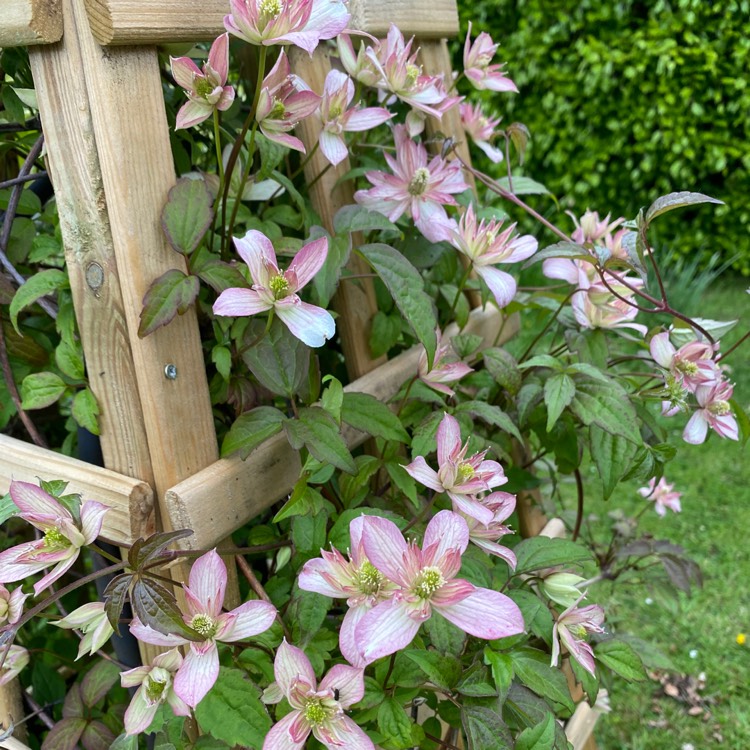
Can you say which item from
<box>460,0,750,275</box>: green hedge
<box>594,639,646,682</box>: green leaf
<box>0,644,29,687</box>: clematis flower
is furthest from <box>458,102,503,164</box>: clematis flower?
<box>460,0,750,275</box>: green hedge

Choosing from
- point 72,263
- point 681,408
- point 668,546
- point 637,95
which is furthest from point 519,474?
point 637,95

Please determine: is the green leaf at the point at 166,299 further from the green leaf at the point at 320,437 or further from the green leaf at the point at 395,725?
the green leaf at the point at 395,725

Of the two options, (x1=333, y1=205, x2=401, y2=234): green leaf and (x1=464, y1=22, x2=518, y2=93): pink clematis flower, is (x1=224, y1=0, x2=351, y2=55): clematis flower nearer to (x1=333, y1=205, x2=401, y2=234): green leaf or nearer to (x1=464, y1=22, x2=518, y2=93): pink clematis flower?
(x1=333, y1=205, x2=401, y2=234): green leaf

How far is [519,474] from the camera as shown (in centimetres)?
112

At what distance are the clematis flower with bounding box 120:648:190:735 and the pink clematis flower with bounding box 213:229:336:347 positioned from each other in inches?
12.8

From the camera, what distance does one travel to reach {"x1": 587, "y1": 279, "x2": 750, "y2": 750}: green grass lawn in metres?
1.79

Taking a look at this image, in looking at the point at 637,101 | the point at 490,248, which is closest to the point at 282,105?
the point at 490,248

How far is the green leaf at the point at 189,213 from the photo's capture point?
2.46 feet

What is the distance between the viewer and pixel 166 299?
29.0 inches

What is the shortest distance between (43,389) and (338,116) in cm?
43

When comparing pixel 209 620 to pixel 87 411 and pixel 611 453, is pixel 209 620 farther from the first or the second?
Answer: pixel 611 453

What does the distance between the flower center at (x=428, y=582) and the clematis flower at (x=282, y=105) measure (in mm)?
432

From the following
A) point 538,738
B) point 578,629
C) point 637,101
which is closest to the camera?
point 538,738

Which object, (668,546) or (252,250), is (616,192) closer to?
(668,546)
